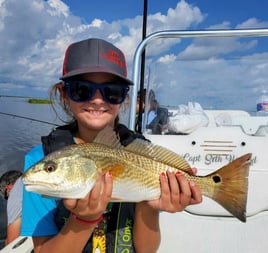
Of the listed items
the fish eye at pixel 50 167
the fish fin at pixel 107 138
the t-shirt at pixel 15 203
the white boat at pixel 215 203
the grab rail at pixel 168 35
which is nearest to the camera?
the fish eye at pixel 50 167

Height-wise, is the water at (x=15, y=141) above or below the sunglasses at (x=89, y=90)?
below

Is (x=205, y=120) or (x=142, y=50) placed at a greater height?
(x=142, y=50)

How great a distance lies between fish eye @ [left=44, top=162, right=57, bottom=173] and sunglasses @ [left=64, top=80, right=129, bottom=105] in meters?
0.53

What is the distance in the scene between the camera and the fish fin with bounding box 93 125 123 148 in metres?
1.88

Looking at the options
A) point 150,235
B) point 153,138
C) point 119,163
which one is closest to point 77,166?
point 119,163

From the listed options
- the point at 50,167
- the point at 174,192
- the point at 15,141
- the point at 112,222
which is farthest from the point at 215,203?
the point at 15,141

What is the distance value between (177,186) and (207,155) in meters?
1.30

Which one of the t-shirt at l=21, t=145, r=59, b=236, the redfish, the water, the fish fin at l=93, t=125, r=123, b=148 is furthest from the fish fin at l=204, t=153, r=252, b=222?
the water

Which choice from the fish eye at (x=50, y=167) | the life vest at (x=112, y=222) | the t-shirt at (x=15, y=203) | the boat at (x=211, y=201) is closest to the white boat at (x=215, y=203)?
the boat at (x=211, y=201)

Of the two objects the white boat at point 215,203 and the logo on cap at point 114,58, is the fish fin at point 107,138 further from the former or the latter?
the white boat at point 215,203

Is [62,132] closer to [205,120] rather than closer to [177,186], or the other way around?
[177,186]

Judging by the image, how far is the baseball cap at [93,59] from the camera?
2066mm

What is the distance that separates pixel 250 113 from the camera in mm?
3604

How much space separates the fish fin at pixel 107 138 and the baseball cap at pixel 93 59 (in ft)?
1.14
